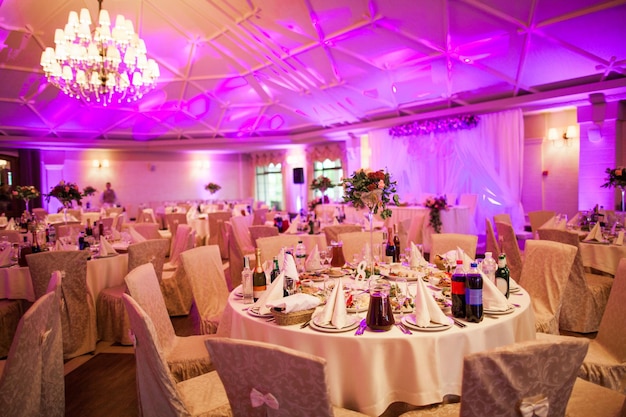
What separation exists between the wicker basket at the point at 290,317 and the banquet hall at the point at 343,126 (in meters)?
0.05

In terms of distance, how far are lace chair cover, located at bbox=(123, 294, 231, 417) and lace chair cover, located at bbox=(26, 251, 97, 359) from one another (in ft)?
6.59

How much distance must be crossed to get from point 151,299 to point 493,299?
198 centimetres

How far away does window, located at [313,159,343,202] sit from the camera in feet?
47.9

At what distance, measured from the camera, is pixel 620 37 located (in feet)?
21.2

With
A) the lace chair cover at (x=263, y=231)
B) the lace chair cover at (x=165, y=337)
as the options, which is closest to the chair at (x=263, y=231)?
the lace chair cover at (x=263, y=231)

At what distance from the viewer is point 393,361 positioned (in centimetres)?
186

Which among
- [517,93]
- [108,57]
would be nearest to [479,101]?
[517,93]

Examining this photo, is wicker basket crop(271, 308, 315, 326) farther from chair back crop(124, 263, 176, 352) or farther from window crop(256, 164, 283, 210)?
window crop(256, 164, 283, 210)

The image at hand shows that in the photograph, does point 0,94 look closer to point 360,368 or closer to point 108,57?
point 108,57

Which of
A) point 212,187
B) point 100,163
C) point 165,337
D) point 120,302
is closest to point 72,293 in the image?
point 120,302

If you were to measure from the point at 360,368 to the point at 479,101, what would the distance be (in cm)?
900

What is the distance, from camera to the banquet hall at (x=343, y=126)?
13.1 feet

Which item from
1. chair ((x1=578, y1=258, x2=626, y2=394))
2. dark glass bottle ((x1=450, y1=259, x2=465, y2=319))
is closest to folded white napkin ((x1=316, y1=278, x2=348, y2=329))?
dark glass bottle ((x1=450, y1=259, x2=465, y2=319))

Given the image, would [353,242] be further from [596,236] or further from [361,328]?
[596,236]
